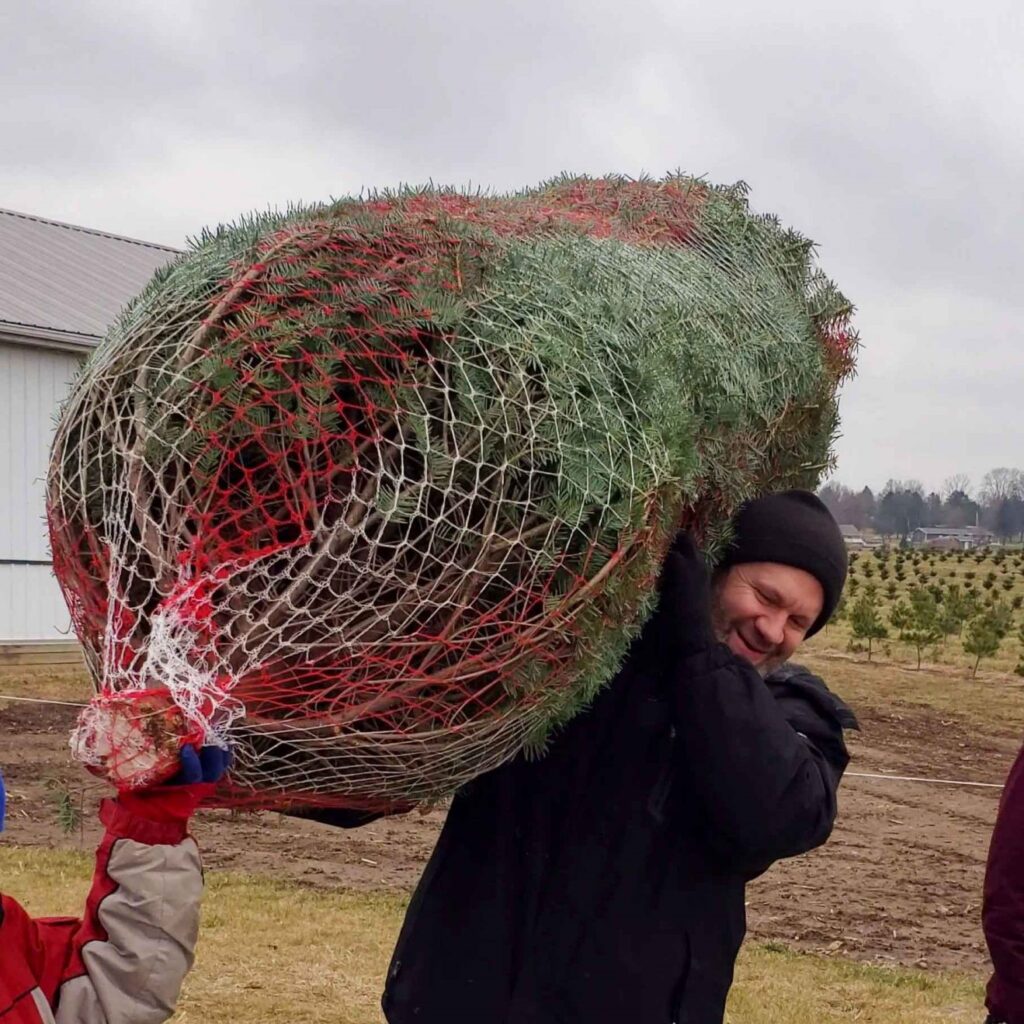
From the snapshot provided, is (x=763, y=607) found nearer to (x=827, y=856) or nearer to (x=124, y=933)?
(x=124, y=933)

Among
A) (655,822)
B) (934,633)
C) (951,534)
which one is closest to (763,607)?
(655,822)

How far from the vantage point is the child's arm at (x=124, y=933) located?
1.86 m

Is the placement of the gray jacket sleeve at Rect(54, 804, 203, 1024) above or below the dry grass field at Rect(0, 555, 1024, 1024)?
above

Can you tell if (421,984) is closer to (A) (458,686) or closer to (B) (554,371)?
(A) (458,686)

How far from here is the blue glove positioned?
1660 millimetres

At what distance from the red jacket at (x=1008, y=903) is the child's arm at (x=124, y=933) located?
5.65ft

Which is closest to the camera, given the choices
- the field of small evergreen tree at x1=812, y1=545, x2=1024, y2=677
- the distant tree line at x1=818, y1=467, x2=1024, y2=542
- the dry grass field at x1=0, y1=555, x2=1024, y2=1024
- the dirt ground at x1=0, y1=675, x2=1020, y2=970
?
the dry grass field at x1=0, y1=555, x2=1024, y2=1024

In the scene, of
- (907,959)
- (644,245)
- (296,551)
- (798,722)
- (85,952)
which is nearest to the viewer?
(296,551)

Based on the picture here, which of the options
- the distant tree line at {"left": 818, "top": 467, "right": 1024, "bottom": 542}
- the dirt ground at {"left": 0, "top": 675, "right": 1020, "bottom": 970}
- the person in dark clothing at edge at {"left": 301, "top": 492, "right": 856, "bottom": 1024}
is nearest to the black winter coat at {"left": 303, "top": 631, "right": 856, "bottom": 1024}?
the person in dark clothing at edge at {"left": 301, "top": 492, "right": 856, "bottom": 1024}

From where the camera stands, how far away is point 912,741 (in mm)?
12039

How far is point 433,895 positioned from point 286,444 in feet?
3.34

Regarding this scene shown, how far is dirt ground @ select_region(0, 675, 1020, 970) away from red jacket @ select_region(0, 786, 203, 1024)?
3265 mm

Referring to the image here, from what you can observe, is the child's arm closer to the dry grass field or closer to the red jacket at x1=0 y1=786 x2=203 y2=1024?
the red jacket at x1=0 y1=786 x2=203 y2=1024

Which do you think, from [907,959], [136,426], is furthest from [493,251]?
[907,959]
